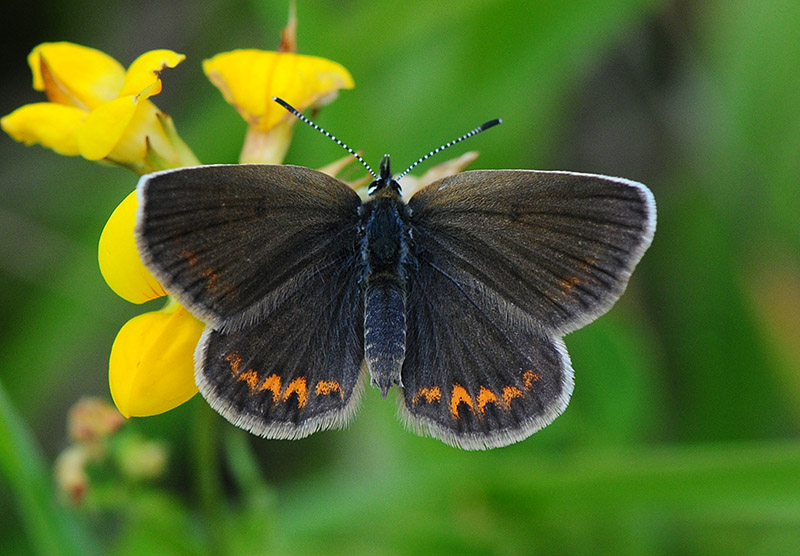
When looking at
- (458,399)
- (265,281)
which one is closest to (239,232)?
(265,281)

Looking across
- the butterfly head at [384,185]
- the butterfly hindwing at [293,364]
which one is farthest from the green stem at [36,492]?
the butterfly head at [384,185]

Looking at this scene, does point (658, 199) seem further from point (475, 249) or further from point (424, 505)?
point (475, 249)

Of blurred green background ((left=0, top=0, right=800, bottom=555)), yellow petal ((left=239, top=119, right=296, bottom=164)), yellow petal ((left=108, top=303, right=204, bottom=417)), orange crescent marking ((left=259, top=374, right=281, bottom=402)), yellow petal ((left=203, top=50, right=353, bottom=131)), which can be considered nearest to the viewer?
yellow petal ((left=108, top=303, right=204, bottom=417))

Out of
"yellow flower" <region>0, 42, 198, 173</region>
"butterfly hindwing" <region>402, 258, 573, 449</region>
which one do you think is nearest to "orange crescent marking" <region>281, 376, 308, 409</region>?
"butterfly hindwing" <region>402, 258, 573, 449</region>

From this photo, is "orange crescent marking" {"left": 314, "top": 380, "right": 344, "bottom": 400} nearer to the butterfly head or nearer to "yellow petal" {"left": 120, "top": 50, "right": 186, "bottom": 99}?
the butterfly head

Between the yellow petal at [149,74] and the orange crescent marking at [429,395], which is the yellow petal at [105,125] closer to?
the yellow petal at [149,74]

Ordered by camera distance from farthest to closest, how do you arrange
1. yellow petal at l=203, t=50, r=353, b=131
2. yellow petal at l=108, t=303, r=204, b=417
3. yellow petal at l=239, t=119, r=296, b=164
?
1. yellow petal at l=239, t=119, r=296, b=164
2. yellow petal at l=203, t=50, r=353, b=131
3. yellow petal at l=108, t=303, r=204, b=417
